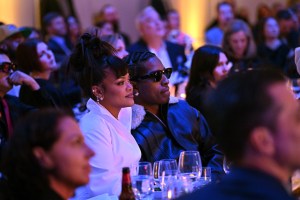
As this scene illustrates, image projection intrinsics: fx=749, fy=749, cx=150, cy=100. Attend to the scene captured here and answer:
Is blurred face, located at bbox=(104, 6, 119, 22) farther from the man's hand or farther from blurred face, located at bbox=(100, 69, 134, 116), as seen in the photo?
blurred face, located at bbox=(100, 69, 134, 116)

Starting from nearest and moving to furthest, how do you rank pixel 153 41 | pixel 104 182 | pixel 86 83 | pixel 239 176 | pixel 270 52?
pixel 239 176
pixel 104 182
pixel 86 83
pixel 153 41
pixel 270 52

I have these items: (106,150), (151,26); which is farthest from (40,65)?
(106,150)

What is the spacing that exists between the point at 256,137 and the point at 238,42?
19.6ft

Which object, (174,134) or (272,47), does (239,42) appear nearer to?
(272,47)

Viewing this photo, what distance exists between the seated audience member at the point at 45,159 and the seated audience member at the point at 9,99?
2.23 m

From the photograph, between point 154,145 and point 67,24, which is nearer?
point 154,145

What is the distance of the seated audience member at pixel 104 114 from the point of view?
337cm

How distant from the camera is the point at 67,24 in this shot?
30.0ft

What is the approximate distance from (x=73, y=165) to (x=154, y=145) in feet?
6.39

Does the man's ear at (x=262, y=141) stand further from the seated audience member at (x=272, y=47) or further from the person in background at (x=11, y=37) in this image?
the seated audience member at (x=272, y=47)

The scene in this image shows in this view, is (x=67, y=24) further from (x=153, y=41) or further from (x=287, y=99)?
(x=287, y=99)

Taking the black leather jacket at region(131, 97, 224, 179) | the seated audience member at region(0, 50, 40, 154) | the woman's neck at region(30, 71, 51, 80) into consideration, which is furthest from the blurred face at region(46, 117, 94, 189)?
the woman's neck at region(30, 71, 51, 80)

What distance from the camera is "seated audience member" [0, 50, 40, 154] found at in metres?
4.72

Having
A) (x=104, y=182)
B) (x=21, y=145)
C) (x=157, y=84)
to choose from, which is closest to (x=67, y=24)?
(x=157, y=84)
